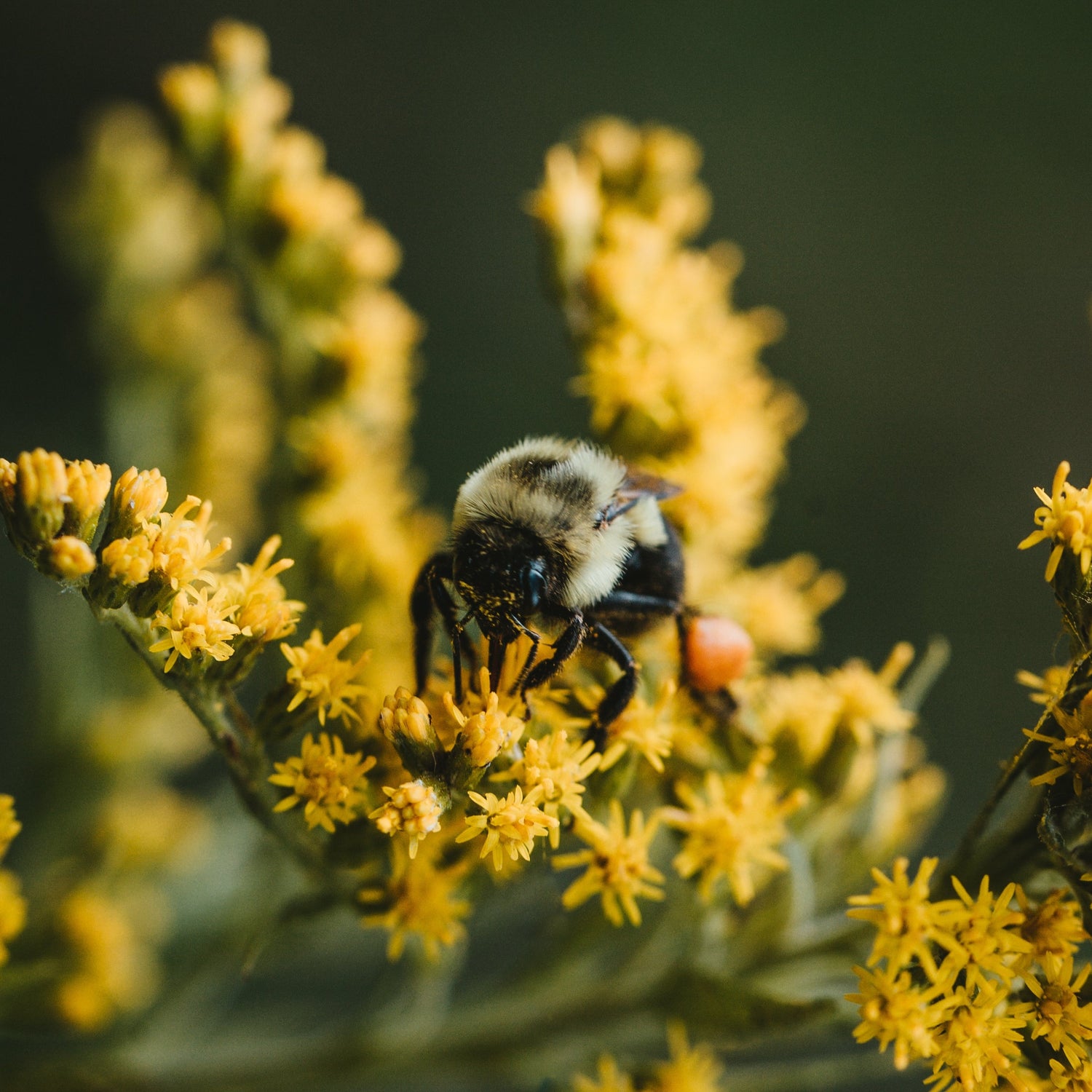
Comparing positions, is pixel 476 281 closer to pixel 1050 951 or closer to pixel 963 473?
pixel 963 473

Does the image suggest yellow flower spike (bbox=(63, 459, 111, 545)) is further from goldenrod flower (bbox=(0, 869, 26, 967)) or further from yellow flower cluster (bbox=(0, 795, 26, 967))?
goldenrod flower (bbox=(0, 869, 26, 967))

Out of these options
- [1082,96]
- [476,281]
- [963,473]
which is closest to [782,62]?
[1082,96]

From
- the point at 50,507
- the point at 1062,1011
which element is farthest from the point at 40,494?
the point at 1062,1011

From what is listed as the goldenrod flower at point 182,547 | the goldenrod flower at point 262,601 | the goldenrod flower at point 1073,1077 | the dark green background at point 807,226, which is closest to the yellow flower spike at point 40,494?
the goldenrod flower at point 182,547

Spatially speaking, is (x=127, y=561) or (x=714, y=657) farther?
(x=714, y=657)

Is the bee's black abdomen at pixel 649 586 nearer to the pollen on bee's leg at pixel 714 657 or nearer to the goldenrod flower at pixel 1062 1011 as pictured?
the pollen on bee's leg at pixel 714 657

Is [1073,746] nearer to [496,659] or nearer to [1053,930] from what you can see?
[1053,930]
